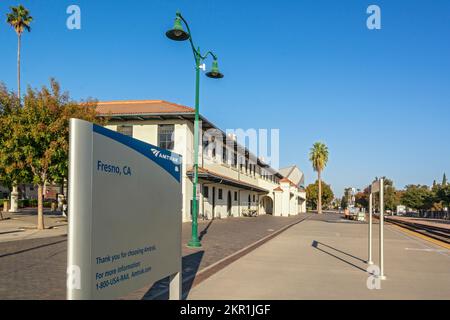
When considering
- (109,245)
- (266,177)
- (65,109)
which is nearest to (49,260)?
(109,245)

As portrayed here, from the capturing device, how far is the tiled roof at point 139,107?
26719 millimetres

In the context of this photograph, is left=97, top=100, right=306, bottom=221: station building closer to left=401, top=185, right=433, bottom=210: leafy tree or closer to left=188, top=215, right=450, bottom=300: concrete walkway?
left=188, top=215, right=450, bottom=300: concrete walkway

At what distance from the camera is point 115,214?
160 inches

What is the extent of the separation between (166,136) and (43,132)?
1031 centimetres

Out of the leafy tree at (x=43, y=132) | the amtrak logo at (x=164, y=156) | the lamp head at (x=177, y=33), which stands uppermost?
the lamp head at (x=177, y=33)

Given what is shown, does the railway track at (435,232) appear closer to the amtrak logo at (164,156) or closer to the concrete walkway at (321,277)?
the concrete walkway at (321,277)

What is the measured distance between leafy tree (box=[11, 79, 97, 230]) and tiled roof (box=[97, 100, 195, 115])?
4.41 m

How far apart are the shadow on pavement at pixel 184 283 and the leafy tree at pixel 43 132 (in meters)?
10.1

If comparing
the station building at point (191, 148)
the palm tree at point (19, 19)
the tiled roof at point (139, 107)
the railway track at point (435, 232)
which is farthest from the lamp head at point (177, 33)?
the palm tree at point (19, 19)

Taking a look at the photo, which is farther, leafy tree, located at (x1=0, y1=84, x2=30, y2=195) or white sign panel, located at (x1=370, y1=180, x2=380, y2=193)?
leafy tree, located at (x1=0, y1=84, x2=30, y2=195)

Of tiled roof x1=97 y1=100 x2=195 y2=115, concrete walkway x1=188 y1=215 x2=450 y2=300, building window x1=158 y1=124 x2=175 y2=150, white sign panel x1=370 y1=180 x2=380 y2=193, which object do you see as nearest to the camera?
concrete walkway x1=188 y1=215 x2=450 y2=300

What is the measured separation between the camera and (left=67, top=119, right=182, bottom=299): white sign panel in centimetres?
358

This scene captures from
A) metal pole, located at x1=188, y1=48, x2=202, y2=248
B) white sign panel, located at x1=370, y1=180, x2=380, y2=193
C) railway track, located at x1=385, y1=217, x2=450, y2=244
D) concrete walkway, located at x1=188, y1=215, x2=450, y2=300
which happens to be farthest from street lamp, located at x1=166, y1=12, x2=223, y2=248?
railway track, located at x1=385, y1=217, x2=450, y2=244
